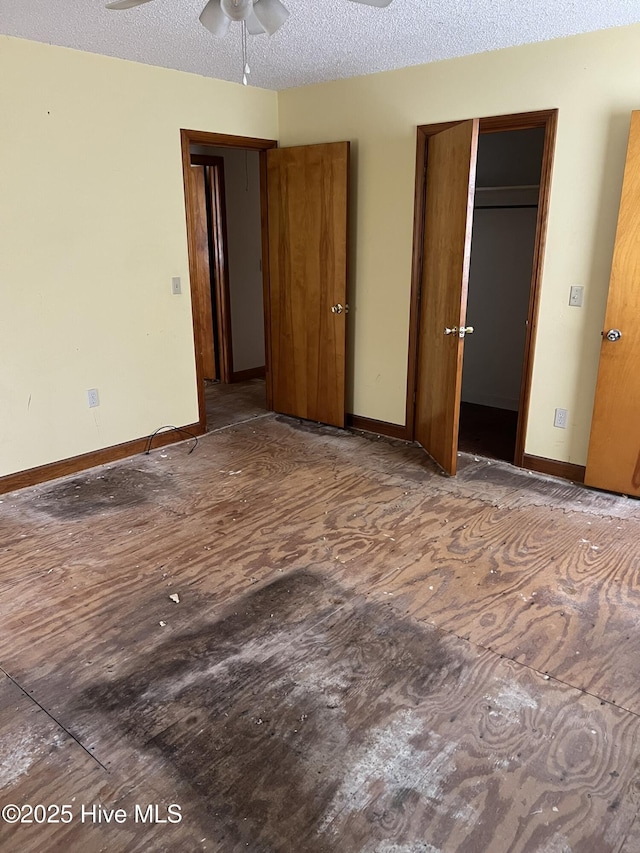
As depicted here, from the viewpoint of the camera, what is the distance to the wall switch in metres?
3.51

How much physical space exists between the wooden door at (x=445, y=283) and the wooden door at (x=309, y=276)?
25.0 inches

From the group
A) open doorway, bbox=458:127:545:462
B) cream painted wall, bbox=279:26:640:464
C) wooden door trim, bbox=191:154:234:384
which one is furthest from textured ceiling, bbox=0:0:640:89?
wooden door trim, bbox=191:154:234:384

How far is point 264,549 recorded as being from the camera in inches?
118

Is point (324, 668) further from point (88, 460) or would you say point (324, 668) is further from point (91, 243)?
point (91, 243)

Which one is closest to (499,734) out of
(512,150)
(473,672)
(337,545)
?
(473,672)

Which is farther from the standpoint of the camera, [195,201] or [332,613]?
[195,201]

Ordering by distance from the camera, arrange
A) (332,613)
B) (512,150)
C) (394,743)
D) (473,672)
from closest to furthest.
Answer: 1. (394,743)
2. (473,672)
3. (332,613)
4. (512,150)

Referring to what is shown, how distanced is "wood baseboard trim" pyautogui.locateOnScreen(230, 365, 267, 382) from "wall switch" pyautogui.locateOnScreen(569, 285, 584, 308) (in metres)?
3.44

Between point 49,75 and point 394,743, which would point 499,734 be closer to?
point 394,743

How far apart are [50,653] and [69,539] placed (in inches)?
36.7

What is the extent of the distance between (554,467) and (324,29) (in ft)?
9.17

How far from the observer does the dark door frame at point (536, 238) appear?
11.4ft

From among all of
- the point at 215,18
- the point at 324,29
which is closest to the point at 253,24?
the point at 215,18

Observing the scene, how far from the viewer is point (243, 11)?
7.22 feet
